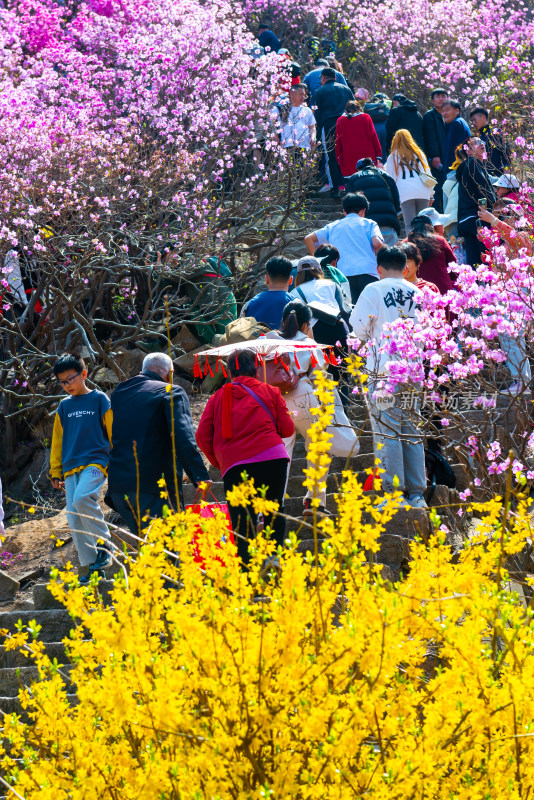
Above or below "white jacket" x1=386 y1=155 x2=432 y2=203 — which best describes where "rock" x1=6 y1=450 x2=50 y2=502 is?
below

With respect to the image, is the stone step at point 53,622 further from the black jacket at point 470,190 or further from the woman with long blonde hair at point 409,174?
the woman with long blonde hair at point 409,174

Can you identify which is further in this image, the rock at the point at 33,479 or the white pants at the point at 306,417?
the rock at the point at 33,479

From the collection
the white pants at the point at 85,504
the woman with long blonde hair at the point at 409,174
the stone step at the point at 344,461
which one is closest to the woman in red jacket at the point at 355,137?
the woman with long blonde hair at the point at 409,174

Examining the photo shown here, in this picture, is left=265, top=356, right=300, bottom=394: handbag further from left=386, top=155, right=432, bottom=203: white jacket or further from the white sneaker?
left=386, top=155, right=432, bottom=203: white jacket

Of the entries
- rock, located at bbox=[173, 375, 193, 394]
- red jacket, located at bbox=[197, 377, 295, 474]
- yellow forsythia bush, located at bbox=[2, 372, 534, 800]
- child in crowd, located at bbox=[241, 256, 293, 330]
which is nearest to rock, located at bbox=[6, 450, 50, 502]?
rock, located at bbox=[173, 375, 193, 394]

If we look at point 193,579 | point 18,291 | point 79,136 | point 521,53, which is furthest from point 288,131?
point 193,579

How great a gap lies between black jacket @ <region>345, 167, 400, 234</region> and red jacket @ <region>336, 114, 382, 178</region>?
7.83 feet

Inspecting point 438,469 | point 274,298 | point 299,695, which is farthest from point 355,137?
point 299,695

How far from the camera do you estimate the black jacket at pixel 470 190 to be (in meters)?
10.6

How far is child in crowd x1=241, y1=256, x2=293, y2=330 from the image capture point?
25.4 feet

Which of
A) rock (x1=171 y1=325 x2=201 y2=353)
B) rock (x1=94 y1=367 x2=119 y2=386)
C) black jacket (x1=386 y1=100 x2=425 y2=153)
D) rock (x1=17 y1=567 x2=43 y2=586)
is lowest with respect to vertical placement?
rock (x1=17 y1=567 x2=43 y2=586)

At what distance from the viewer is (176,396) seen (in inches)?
243

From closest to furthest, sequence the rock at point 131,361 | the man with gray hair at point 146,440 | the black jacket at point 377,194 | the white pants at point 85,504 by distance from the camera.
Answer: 1. the man with gray hair at point 146,440
2. the white pants at point 85,504
3. the black jacket at point 377,194
4. the rock at point 131,361

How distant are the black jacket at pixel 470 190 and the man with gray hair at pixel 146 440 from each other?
5291 millimetres
